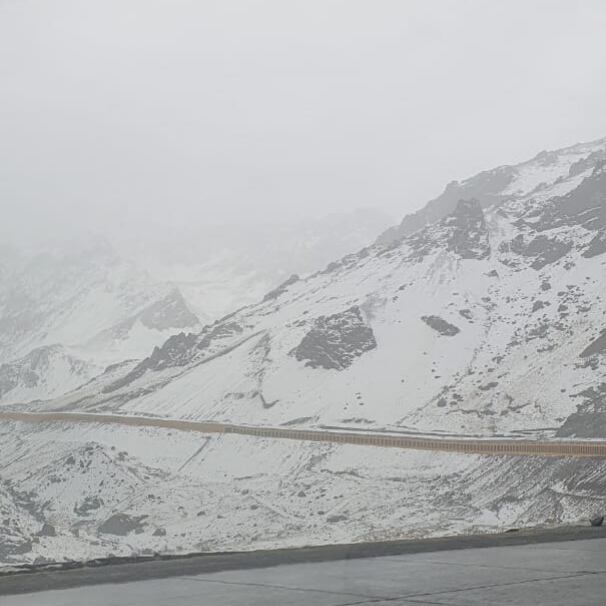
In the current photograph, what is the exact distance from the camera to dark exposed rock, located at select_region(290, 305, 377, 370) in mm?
124000

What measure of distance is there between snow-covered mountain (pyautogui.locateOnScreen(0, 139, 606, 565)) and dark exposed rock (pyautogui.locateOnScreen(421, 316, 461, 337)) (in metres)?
0.28

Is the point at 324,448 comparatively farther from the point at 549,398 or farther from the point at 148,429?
the point at 148,429

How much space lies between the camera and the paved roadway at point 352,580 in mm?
9125

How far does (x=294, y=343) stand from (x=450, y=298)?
24.5m

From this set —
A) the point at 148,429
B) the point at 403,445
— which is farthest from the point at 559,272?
the point at 148,429

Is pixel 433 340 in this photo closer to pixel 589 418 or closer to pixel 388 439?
pixel 388 439

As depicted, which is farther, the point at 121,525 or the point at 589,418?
the point at 121,525

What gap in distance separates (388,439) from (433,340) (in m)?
32.0

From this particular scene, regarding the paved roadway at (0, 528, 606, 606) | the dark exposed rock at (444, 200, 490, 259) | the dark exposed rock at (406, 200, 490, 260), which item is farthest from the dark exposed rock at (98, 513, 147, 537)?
the dark exposed rock at (406, 200, 490, 260)

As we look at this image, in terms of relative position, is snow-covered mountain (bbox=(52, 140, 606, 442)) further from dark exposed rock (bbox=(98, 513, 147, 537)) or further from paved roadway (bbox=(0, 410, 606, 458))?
dark exposed rock (bbox=(98, 513, 147, 537))

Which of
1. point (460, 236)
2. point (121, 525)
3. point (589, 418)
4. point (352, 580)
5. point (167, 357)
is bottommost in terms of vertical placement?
point (589, 418)

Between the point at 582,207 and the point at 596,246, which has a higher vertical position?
the point at 582,207

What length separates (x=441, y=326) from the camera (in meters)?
126

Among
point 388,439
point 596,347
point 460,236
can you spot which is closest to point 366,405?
point 388,439
